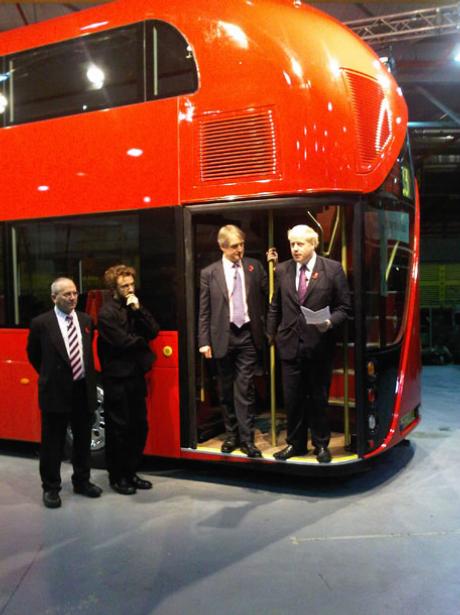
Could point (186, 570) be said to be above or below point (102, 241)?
below

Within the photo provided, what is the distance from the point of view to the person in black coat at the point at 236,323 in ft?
15.1

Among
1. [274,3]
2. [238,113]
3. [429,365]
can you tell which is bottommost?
[429,365]

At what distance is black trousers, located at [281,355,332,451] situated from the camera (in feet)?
14.7

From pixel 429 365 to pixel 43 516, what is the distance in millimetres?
9653

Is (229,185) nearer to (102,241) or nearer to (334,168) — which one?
(334,168)

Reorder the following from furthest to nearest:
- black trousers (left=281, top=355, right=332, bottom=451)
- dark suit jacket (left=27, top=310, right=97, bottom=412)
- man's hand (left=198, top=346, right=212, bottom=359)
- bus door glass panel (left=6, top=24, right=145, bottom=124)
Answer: bus door glass panel (left=6, top=24, right=145, bottom=124)
man's hand (left=198, top=346, right=212, bottom=359)
black trousers (left=281, top=355, right=332, bottom=451)
dark suit jacket (left=27, top=310, right=97, bottom=412)

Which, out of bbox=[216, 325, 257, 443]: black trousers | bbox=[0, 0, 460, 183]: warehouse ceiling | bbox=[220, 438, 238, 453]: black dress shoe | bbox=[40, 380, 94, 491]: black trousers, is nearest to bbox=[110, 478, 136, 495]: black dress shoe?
bbox=[40, 380, 94, 491]: black trousers

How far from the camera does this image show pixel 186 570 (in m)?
3.33

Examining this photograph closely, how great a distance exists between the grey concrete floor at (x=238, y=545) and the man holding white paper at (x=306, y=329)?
51 cm

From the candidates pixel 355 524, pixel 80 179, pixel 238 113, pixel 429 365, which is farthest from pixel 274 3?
pixel 429 365

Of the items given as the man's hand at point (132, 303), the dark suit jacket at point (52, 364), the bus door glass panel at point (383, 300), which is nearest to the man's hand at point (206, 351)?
the man's hand at point (132, 303)

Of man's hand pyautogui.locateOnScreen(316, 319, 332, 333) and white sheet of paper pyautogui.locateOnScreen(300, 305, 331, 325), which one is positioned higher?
white sheet of paper pyautogui.locateOnScreen(300, 305, 331, 325)

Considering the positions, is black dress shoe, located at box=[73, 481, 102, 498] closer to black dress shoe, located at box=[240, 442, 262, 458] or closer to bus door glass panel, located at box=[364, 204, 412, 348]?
black dress shoe, located at box=[240, 442, 262, 458]

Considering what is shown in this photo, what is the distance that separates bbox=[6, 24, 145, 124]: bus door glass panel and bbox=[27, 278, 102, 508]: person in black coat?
164cm
